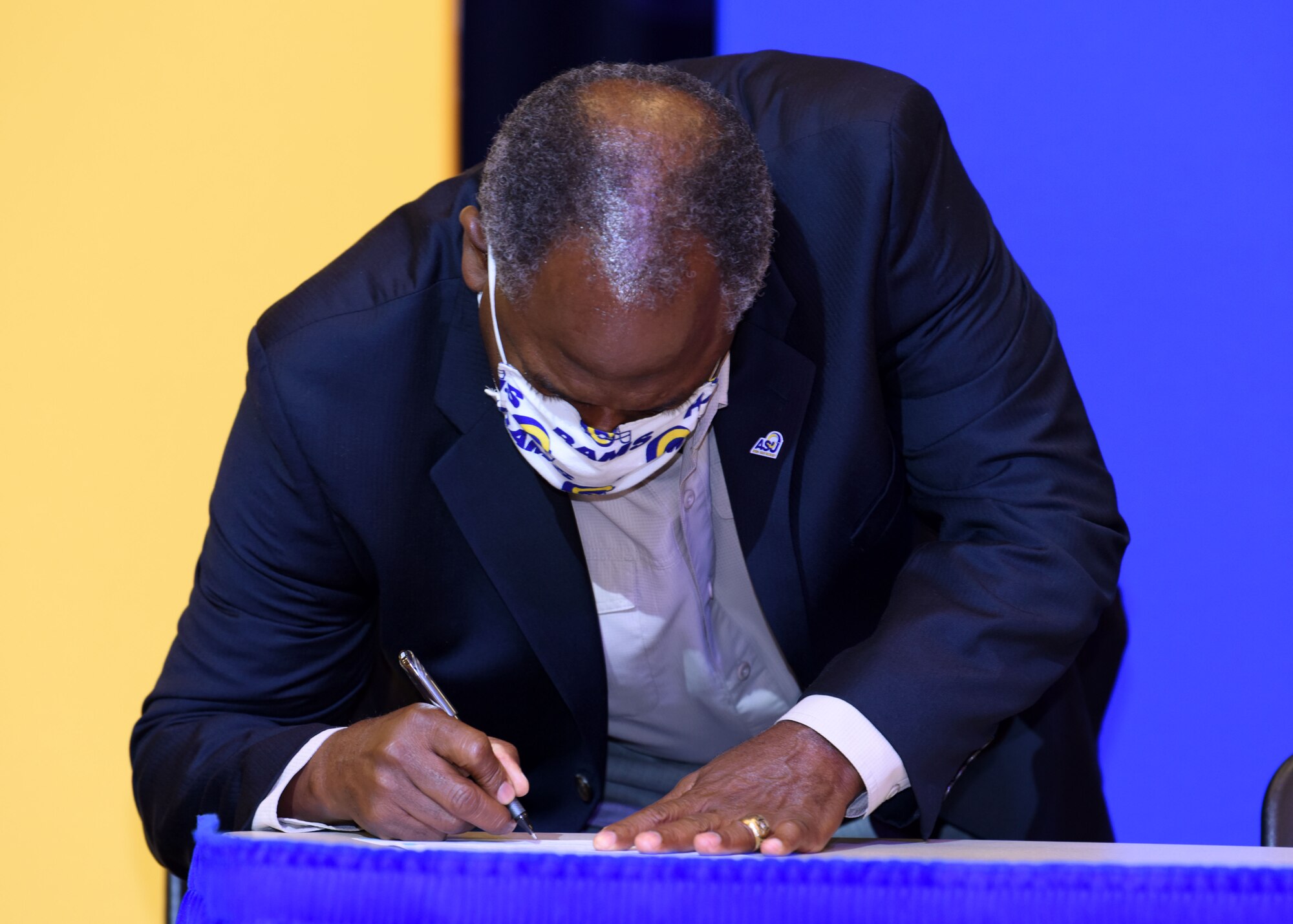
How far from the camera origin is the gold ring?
3.61 feet

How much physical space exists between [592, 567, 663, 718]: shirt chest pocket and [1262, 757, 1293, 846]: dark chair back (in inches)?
30.4

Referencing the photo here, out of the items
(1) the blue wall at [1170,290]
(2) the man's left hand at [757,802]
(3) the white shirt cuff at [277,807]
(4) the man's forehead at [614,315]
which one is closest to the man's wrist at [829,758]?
(2) the man's left hand at [757,802]

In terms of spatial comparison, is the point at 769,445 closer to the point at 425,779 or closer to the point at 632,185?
the point at 632,185

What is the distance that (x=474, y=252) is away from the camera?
1513 millimetres

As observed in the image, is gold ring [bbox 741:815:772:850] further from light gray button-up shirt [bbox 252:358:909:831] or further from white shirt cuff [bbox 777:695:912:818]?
light gray button-up shirt [bbox 252:358:909:831]

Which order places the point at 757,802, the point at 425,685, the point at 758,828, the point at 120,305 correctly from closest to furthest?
the point at 758,828
the point at 757,802
the point at 425,685
the point at 120,305

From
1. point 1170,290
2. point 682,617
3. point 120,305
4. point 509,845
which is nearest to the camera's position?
point 509,845

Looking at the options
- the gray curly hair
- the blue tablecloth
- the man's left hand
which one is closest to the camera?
the blue tablecloth

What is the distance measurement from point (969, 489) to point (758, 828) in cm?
65

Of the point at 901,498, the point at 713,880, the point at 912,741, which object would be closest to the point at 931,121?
the point at 901,498

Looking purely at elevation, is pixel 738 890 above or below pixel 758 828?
above

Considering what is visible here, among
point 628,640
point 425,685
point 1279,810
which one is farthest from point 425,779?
point 1279,810

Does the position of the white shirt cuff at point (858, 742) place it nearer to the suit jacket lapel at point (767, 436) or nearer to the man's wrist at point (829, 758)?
the man's wrist at point (829, 758)

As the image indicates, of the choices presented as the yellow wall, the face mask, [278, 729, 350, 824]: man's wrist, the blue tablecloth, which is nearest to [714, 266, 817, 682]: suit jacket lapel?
the face mask
